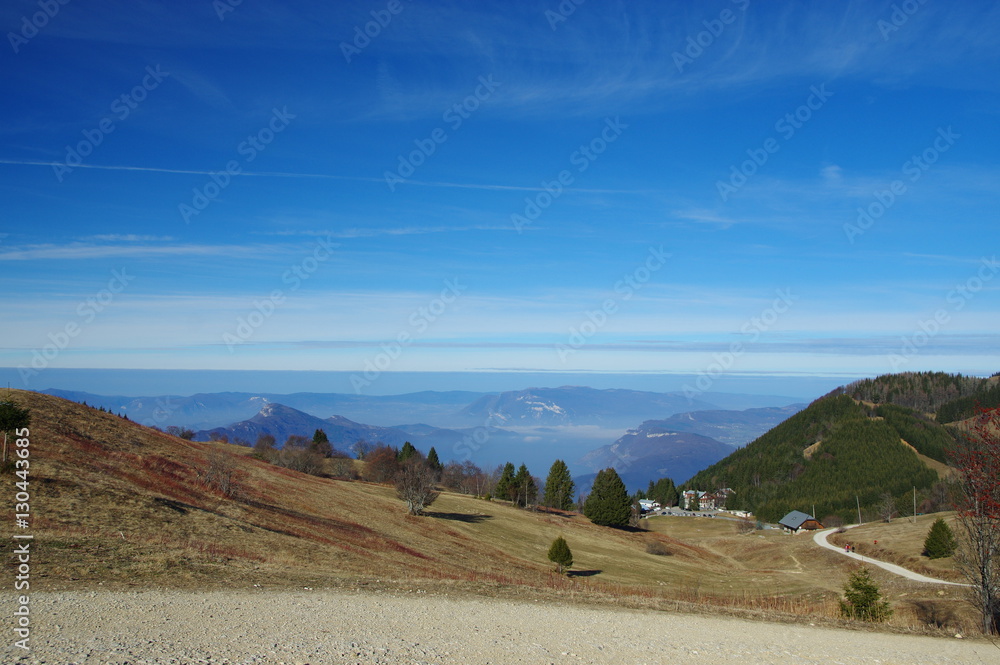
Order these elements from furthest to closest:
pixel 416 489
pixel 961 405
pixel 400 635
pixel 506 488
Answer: pixel 961 405, pixel 506 488, pixel 416 489, pixel 400 635

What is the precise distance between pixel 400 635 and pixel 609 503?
76.2m

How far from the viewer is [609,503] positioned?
3334 inches

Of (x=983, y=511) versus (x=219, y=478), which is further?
(x=219, y=478)

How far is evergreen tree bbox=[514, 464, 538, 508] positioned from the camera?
302 feet

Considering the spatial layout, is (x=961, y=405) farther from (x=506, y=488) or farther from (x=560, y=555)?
(x=560, y=555)

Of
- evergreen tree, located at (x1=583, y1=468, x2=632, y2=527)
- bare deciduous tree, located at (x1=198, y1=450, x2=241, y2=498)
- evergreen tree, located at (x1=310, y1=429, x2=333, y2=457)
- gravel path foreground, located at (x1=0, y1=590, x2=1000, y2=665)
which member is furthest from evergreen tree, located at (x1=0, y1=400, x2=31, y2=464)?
evergreen tree, located at (x1=310, y1=429, x2=333, y2=457)

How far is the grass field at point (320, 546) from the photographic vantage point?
61.9 ft

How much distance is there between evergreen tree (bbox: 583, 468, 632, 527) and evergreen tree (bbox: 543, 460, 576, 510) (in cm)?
1272

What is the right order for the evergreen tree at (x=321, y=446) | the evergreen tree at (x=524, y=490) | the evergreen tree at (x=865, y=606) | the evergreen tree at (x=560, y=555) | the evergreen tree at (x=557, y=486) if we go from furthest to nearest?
1. the evergreen tree at (x=321, y=446)
2. the evergreen tree at (x=557, y=486)
3. the evergreen tree at (x=524, y=490)
4. the evergreen tree at (x=560, y=555)
5. the evergreen tree at (x=865, y=606)

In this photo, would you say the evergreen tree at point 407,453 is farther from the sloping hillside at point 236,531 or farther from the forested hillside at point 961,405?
the forested hillside at point 961,405

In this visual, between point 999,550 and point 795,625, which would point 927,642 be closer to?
point 795,625

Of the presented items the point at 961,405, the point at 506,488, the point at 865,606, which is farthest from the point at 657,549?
the point at 961,405

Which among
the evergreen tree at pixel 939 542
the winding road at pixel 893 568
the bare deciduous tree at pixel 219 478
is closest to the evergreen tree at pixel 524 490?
the winding road at pixel 893 568

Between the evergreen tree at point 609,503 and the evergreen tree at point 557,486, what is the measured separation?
1272 cm
